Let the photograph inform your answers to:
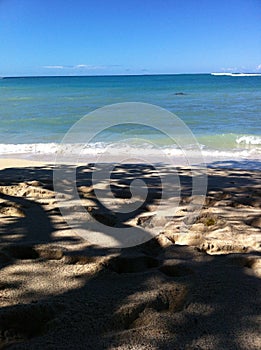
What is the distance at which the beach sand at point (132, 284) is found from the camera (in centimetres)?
161

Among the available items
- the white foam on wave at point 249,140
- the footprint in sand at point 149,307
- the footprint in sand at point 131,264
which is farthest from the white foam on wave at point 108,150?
the footprint in sand at point 149,307

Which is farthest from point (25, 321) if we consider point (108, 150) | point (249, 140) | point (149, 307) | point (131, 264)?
point (249, 140)

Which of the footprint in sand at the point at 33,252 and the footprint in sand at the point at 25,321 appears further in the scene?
the footprint in sand at the point at 33,252

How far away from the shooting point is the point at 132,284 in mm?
2139

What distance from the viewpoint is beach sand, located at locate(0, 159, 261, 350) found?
5.29ft

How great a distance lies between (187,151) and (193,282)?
24.2 feet

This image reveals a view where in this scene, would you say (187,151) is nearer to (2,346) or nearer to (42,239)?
(42,239)

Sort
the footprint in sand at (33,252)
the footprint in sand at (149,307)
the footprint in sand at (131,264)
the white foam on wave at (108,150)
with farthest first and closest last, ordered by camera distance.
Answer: the white foam on wave at (108,150), the footprint in sand at (33,252), the footprint in sand at (131,264), the footprint in sand at (149,307)

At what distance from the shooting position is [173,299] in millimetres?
1964

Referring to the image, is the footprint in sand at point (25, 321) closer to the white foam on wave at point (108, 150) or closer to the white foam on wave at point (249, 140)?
the white foam on wave at point (108, 150)

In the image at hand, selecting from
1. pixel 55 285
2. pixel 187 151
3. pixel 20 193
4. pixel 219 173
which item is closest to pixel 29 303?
pixel 55 285

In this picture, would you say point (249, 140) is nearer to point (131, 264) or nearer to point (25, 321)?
point (131, 264)

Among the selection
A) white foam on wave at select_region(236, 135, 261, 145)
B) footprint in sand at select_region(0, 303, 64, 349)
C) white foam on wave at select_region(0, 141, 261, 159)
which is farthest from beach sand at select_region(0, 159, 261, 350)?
white foam on wave at select_region(236, 135, 261, 145)

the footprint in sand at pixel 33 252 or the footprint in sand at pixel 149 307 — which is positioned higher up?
the footprint in sand at pixel 149 307
